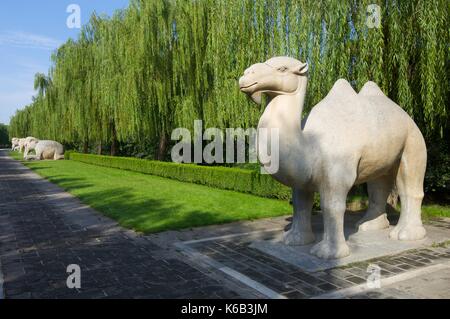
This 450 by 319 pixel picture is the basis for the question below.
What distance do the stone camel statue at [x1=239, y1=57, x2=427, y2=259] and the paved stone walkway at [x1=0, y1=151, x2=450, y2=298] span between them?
800 millimetres

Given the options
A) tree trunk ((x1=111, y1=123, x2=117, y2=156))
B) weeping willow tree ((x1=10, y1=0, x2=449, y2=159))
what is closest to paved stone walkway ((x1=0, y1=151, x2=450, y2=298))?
weeping willow tree ((x1=10, y1=0, x2=449, y2=159))

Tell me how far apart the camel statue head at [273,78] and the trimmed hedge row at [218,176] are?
5639 mm

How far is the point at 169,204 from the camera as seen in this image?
31.2 ft

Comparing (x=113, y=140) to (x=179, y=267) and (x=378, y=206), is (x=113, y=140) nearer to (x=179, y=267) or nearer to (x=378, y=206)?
(x=378, y=206)

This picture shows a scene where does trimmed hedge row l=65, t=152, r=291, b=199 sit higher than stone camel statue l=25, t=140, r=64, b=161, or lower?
lower

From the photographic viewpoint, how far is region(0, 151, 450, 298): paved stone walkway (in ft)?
12.9

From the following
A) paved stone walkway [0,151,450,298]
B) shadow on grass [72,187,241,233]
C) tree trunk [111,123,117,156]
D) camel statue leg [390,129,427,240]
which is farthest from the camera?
tree trunk [111,123,117,156]

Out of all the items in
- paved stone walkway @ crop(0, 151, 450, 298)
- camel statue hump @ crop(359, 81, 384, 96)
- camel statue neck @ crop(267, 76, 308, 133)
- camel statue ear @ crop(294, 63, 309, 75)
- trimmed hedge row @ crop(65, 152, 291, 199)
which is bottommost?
paved stone walkway @ crop(0, 151, 450, 298)

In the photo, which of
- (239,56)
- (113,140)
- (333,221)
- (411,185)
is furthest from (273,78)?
(113,140)

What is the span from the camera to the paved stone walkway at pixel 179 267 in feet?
12.9

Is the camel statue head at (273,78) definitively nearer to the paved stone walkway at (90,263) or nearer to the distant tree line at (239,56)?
the paved stone walkway at (90,263)

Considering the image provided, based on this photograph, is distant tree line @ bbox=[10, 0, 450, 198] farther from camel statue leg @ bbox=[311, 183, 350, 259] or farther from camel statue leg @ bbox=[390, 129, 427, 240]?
camel statue leg @ bbox=[311, 183, 350, 259]

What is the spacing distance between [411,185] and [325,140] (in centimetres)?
206

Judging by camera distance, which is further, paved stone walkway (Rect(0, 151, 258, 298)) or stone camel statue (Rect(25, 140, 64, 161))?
stone camel statue (Rect(25, 140, 64, 161))
